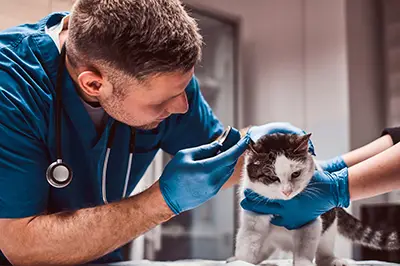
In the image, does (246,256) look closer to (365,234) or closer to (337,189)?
(337,189)

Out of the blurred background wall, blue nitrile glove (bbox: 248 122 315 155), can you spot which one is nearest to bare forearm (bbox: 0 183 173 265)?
blue nitrile glove (bbox: 248 122 315 155)

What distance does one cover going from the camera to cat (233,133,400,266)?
43.4 inches

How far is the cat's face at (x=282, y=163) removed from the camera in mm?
1107

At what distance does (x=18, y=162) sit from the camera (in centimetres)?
98

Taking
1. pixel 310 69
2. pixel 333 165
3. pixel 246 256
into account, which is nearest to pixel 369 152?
pixel 333 165

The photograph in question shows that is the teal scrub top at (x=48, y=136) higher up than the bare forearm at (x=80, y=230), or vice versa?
the teal scrub top at (x=48, y=136)

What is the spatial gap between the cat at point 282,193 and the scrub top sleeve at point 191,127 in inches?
7.6

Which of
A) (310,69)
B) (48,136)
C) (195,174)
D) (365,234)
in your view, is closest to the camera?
(195,174)

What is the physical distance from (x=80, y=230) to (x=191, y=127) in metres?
0.45

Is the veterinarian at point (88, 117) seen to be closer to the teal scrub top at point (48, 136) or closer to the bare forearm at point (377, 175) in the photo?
the teal scrub top at point (48, 136)

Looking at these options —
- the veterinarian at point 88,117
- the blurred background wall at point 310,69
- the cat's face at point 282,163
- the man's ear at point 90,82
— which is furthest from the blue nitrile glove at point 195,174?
the blurred background wall at point 310,69

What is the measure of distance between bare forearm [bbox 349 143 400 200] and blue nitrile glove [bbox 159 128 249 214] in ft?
0.88

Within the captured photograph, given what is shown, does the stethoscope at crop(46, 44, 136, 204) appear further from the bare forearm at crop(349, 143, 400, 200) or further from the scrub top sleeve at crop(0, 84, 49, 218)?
the bare forearm at crop(349, 143, 400, 200)

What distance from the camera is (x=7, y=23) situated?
1581mm
